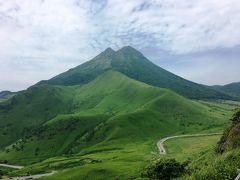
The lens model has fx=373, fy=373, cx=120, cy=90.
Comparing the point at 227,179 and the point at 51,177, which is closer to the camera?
the point at 227,179

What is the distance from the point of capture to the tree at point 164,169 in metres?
72.4

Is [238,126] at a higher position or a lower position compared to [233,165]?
higher

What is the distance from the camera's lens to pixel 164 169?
76.1 m

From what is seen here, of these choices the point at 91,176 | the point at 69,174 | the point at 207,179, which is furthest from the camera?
the point at 69,174

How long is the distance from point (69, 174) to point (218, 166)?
144 m

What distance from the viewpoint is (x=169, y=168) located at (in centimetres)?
7462

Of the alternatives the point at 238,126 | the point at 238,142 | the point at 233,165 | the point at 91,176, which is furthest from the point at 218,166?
the point at 91,176

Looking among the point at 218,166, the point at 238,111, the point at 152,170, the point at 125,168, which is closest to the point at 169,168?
the point at 152,170

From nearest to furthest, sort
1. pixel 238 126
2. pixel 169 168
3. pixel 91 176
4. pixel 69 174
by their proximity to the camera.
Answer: pixel 238 126 → pixel 169 168 → pixel 91 176 → pixel 69 174

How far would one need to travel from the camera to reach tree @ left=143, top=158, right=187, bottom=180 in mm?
72375

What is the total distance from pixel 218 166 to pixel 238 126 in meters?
27.2

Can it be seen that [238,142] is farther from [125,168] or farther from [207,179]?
[125,168]

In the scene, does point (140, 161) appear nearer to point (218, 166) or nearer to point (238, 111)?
point (238, 111)

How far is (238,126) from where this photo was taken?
187 ft
